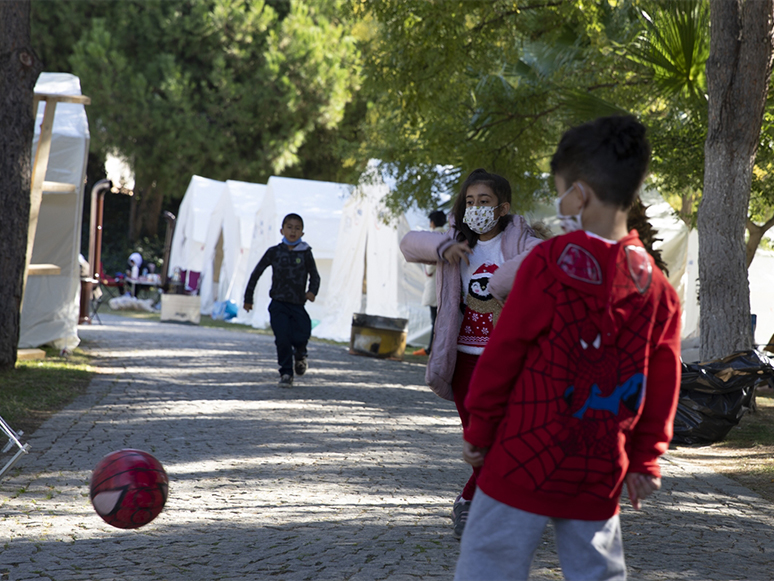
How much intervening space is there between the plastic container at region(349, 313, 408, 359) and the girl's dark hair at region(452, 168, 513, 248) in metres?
10.4

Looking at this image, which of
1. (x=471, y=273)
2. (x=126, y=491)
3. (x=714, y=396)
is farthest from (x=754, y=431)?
(x=126, y=491)

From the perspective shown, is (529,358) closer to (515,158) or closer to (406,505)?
(406,505)

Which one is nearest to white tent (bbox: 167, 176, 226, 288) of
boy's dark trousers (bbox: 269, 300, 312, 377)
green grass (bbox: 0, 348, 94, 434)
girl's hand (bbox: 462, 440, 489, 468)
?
green grass (bbox: 0, 348, 94, 434)

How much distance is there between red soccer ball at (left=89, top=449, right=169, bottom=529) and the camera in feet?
11.2

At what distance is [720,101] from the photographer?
25.8 feet

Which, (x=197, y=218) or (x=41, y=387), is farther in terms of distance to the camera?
(x=197, y=218)

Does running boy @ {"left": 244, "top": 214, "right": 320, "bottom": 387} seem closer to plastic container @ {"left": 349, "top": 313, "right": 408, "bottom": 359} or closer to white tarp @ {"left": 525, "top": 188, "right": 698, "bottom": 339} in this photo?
plastic container @ {"left": 349, "top": 313, "right": 408, "bottom": 359}

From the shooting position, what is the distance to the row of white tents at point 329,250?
16.6 metres

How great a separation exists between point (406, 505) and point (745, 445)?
4.22 meters

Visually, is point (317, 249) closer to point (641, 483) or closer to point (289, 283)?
point (289, 283)

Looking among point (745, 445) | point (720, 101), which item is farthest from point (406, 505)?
point (720, 101)

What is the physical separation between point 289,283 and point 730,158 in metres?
4.75

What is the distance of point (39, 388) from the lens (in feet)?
26.8

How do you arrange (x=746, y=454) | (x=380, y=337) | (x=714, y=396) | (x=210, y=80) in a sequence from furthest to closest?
(x=210, y=80) < (x=380, y=337) < (x=714, y=396) < (x=746, y=454)
